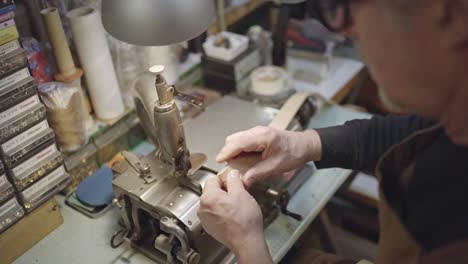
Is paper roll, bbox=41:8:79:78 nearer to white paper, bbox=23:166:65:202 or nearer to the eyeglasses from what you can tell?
white paper, bbox=23:166:65:202

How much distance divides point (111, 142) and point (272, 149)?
21.8 inches

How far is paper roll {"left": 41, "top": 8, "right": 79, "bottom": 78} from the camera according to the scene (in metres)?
1.28

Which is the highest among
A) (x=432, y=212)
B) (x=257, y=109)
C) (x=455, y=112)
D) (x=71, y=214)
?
(x=455, y=112)

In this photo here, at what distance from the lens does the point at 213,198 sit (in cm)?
103

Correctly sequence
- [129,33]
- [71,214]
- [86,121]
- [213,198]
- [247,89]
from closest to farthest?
[129,33]
[213,198]
[71,214]
[86,121]
[247,89]

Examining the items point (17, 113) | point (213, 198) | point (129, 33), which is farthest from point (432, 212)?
point (17, 113)

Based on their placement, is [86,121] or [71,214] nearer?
[71,214]

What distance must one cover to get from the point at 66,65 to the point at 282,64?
80 centimetres

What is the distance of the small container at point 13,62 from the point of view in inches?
41.3

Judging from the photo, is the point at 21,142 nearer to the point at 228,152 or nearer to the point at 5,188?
the point at 5,188

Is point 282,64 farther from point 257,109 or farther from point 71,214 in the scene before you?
point 71,214

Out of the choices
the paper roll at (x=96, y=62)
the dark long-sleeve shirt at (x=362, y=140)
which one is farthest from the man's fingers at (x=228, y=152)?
the paper roll at (x=96, y=62)

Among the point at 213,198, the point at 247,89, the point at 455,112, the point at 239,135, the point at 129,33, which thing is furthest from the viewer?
the point at 247,89

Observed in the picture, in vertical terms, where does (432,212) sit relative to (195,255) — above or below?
above
